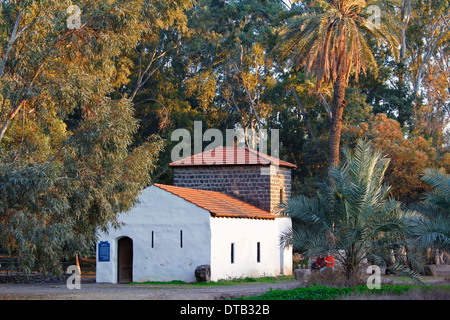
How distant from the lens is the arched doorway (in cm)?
2928

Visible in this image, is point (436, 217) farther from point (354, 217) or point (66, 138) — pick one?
point (66, 138)

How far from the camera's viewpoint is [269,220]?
33.7m

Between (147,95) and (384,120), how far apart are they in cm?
1694

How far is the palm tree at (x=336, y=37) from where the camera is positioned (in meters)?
31.4

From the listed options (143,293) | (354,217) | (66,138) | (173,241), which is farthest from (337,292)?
(173,241)

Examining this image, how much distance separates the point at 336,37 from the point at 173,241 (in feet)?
40.8

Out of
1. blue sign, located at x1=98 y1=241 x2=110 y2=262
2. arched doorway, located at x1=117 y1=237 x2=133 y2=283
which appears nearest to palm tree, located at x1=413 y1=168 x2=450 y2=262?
arched doorway, located at x1=117 y1=237 x2=133 y2=283

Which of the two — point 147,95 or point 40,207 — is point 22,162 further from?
point 147,95

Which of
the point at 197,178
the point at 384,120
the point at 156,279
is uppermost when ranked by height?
the point at 384,120

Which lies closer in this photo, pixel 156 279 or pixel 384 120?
pixel 156 279

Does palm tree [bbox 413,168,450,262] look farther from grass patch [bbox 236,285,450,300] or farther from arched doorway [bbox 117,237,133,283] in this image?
arched doorway [bbox 117,237,133,283]

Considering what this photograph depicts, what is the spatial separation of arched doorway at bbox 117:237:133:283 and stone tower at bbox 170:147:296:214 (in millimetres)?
6391

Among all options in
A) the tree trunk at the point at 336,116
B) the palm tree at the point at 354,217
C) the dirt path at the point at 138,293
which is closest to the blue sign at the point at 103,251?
the dirt path at the point at 138,293
